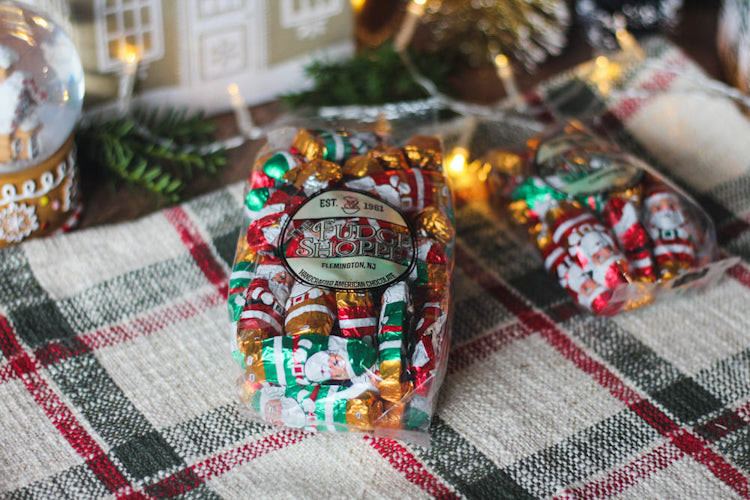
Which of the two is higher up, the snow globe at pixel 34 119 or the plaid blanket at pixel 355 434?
the snow globe at pixel 34 119

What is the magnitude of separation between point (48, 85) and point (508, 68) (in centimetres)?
58

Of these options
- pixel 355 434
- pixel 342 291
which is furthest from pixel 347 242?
pixel 355 434

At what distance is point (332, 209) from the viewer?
0.61 meters

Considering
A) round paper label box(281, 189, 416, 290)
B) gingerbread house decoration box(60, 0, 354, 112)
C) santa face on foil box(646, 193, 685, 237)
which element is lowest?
santa face on foil box(646, 193, 685, 237)

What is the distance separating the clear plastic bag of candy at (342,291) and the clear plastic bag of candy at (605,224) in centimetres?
11

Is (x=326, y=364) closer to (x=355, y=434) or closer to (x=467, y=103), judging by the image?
(x=355, y=434)

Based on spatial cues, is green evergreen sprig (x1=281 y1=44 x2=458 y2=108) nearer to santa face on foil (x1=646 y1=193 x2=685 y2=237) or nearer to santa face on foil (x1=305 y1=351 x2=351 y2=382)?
santa face on foil (x1=646 y1=193 x2=685 y2=237)

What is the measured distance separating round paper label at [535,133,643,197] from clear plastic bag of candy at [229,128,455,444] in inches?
4.8

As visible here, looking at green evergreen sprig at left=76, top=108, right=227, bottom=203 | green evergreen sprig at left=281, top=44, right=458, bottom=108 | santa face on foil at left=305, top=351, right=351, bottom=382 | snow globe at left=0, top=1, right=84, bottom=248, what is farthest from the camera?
green evergreen sprig at left=281, top=44, right=458, bottom=108

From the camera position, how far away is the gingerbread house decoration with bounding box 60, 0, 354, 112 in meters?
0.82

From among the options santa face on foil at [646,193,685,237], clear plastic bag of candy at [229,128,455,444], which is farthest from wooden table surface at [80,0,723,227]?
santa face on foil at [646,193,685,237]

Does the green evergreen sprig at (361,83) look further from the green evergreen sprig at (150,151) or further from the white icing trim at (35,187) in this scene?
the white icing trim at (35,187)

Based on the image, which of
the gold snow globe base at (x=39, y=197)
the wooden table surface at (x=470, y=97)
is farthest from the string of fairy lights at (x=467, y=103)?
the gold snow globe base at (x=39, y=197)

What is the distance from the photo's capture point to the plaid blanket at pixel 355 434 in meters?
0.56
